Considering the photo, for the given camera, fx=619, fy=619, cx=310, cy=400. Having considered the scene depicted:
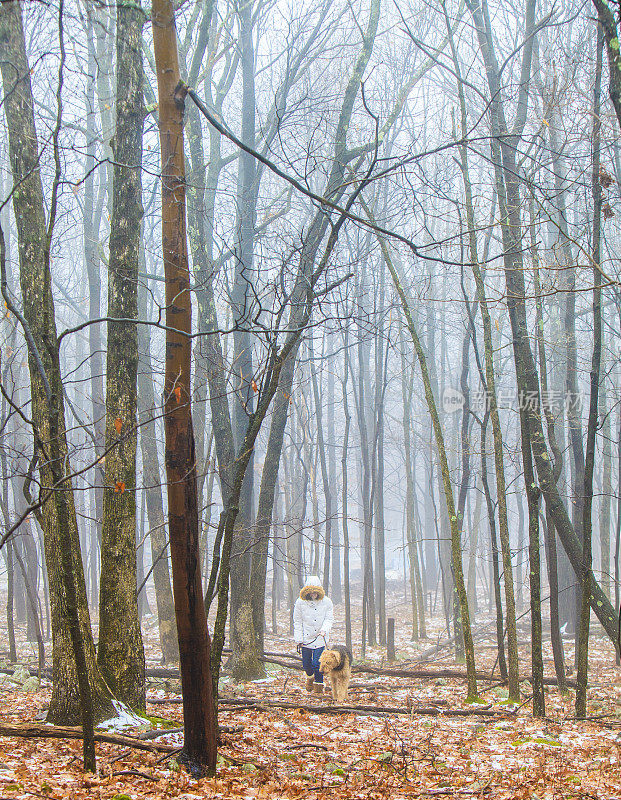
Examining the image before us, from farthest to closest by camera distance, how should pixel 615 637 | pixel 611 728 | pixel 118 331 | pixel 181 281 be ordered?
1. pixel 615 637
2. pixel 611 728
3. pixel 118 331
4. pixel 181 281

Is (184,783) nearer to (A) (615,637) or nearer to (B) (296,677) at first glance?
(A) (615,637)

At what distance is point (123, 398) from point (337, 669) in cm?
449

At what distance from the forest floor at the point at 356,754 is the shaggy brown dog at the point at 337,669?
37cm

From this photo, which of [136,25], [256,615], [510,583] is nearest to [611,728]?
[510,583]

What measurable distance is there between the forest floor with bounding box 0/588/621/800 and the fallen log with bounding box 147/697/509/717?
0.02 metres

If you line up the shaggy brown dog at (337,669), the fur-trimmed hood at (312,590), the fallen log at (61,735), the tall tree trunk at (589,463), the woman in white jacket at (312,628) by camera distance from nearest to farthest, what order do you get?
the fallen log at (61,735) → the tall tree trunk at (589,463) → the shaggy brown dog at (337,669) → the woman in white jacket at (312,628) → the fur-trimmed hood at (312,590)

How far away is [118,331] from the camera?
5.71 meters

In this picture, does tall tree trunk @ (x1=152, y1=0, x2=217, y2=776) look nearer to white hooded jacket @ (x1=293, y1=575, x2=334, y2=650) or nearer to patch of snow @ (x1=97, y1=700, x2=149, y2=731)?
patch of snow @ (x1=97, y1=700, x2=149, y2=731)

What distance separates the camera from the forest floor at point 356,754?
3811 millimetres

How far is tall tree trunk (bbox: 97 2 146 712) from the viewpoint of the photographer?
5.41 m

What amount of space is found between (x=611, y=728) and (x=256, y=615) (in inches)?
187

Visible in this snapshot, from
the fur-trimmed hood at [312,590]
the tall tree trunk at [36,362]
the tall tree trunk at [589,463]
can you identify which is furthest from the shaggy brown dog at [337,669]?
the tall tree trunk at [36,362]

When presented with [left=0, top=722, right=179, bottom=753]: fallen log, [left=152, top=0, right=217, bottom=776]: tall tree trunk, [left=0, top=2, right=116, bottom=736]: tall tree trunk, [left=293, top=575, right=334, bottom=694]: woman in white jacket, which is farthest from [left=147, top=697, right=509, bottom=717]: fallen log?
[left=152, top=0, right=217, bottom=776]: tall tree trunk

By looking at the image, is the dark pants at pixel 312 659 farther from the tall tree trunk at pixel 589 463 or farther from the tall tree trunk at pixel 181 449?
the tall tree trunk at pixel 181 449
